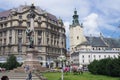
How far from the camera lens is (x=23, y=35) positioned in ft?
413

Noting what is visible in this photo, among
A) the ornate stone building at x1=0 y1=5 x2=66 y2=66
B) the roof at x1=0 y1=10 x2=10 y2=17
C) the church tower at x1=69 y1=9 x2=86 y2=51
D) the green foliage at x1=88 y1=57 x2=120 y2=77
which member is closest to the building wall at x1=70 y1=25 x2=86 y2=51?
the church tower at x1=69 y1=9 x2=86 y2=51

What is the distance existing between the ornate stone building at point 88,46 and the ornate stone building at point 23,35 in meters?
12.4

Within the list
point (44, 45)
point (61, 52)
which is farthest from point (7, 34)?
point (61, 52)

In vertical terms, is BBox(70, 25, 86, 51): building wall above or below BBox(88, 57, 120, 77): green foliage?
above

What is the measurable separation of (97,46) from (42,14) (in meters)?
31.8

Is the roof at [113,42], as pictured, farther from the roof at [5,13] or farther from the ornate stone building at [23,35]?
the roof at [5,13]

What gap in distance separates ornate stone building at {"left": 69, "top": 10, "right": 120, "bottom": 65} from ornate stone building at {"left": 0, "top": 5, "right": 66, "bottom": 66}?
40.8ft

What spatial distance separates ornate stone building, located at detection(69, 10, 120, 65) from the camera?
13662 cm

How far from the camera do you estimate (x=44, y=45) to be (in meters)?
124

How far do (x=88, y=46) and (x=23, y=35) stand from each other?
32480mm

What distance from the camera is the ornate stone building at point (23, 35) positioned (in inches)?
4862

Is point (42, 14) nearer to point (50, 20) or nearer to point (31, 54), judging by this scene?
point (50, 20)

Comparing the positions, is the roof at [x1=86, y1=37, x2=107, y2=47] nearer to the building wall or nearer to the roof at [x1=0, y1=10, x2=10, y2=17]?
the building wall

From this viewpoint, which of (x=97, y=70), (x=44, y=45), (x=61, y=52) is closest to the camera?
(x=97, y=70)
